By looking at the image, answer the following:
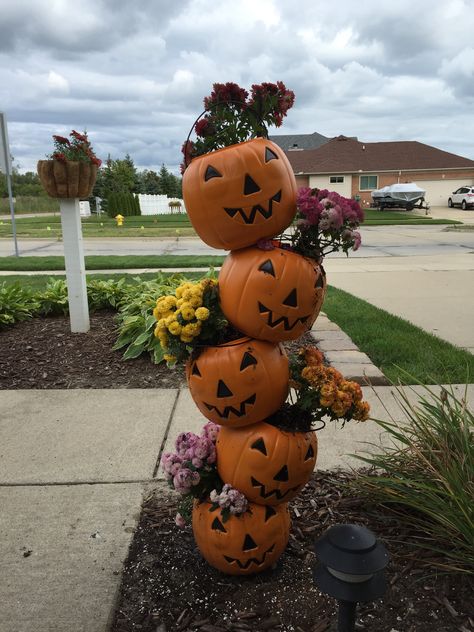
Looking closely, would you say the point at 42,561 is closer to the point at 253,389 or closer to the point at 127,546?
the point at 127,546

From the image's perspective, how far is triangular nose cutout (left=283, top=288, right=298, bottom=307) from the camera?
1900 millimetres

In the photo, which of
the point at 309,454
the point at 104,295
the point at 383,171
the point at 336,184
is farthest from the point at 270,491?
the point at 383,171

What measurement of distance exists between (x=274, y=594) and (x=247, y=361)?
92 centimetres

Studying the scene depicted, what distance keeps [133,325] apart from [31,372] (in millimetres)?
998

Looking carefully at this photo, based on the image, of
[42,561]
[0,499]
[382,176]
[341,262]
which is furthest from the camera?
[382,176]

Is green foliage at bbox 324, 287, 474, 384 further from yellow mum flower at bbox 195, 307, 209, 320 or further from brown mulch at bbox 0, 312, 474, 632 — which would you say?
yellow mum flower at bbox 195, 307, 209, 320

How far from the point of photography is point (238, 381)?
6.45ft

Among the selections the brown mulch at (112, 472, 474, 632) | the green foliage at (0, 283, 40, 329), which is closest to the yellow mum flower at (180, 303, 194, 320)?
the brown mulch at (112, 472, 474, 632)

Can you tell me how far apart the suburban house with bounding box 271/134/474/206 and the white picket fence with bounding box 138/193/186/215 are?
1103 centimetres

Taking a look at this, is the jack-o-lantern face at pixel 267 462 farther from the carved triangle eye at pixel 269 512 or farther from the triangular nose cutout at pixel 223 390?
the triangular nose cutout at pixel 223 390

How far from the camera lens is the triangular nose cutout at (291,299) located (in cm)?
190

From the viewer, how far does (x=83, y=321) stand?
18.0 ft

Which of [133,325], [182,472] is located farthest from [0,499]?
[133,325]

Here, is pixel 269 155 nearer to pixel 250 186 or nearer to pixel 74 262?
pixel 250 186
